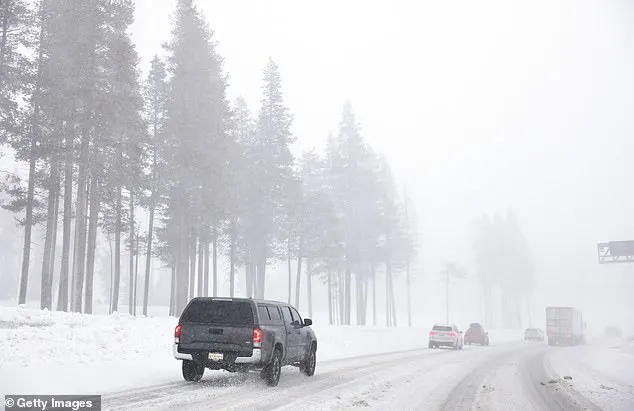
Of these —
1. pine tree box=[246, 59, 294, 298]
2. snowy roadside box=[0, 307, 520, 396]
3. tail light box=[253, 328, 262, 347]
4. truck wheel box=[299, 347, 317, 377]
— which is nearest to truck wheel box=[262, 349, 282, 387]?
tail light box=[253, 328, 262, 347]

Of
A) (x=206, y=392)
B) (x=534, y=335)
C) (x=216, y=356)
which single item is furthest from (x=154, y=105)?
(x=534, y=335)

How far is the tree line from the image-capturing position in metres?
25.0

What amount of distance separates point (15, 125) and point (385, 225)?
37.9 metres

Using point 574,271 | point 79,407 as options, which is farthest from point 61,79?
point 574,271

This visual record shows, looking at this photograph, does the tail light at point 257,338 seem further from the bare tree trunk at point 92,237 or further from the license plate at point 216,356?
the bare tree trunk at point 92,237

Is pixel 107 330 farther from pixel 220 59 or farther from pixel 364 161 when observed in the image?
pixel 364 161

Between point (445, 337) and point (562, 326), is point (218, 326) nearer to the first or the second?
point (445, 337)

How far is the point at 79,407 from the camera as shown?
8.66 m

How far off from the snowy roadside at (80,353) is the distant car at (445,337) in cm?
1907

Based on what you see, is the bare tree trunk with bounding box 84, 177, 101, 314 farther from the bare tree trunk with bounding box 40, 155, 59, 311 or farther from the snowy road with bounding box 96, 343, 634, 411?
the snowy road with bounding box 96, 343, 634, 411

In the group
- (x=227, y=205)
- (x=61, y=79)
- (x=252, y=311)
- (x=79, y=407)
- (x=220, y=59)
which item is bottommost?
(x=79, y=407)

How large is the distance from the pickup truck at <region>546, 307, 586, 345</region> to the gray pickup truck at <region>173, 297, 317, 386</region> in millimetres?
42828

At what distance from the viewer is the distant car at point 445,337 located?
3403cm

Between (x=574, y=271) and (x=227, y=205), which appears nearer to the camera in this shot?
(x=227, y=205)
